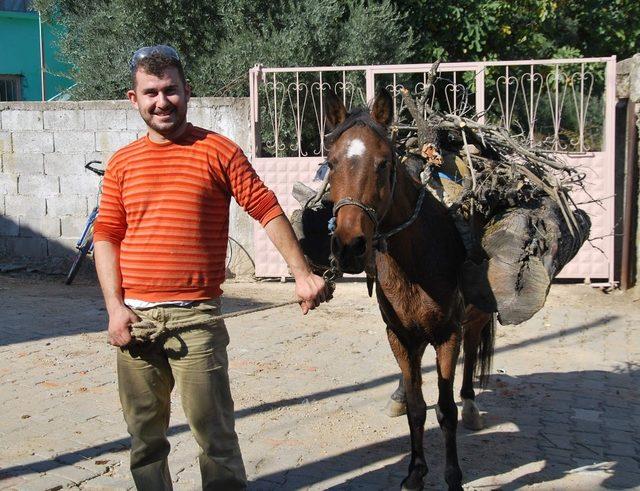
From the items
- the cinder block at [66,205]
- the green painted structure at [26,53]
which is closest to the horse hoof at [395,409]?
the cinder block at [66,205]

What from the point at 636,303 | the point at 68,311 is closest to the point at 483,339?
the point at 636,303

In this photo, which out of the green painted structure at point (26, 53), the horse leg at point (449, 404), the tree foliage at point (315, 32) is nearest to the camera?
the horse leg at point (449, 404)

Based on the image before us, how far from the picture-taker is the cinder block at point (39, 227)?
10.8 metres

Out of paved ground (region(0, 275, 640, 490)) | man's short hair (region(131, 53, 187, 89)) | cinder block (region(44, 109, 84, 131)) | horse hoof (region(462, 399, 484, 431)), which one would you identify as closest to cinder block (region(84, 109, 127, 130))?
cinder block (region(44, 109, 84, 131))

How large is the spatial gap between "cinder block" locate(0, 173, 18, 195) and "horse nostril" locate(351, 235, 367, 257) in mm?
9050

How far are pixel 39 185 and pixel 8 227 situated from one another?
0.84 meters

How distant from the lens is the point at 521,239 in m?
3.89

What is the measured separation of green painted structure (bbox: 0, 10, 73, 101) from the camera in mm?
20203

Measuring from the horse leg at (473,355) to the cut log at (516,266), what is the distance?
951mm

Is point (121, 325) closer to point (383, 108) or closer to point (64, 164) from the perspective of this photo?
point (383, 108)

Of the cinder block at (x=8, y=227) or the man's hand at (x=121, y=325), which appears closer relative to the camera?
the man's hand at (x=121, y=325)

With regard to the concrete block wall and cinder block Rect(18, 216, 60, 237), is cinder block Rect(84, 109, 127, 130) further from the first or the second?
cinder block Rect(18, 216, 60, 237)

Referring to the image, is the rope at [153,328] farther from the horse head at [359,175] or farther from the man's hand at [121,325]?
the horse head at [359,175]

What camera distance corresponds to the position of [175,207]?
9.72 ft
